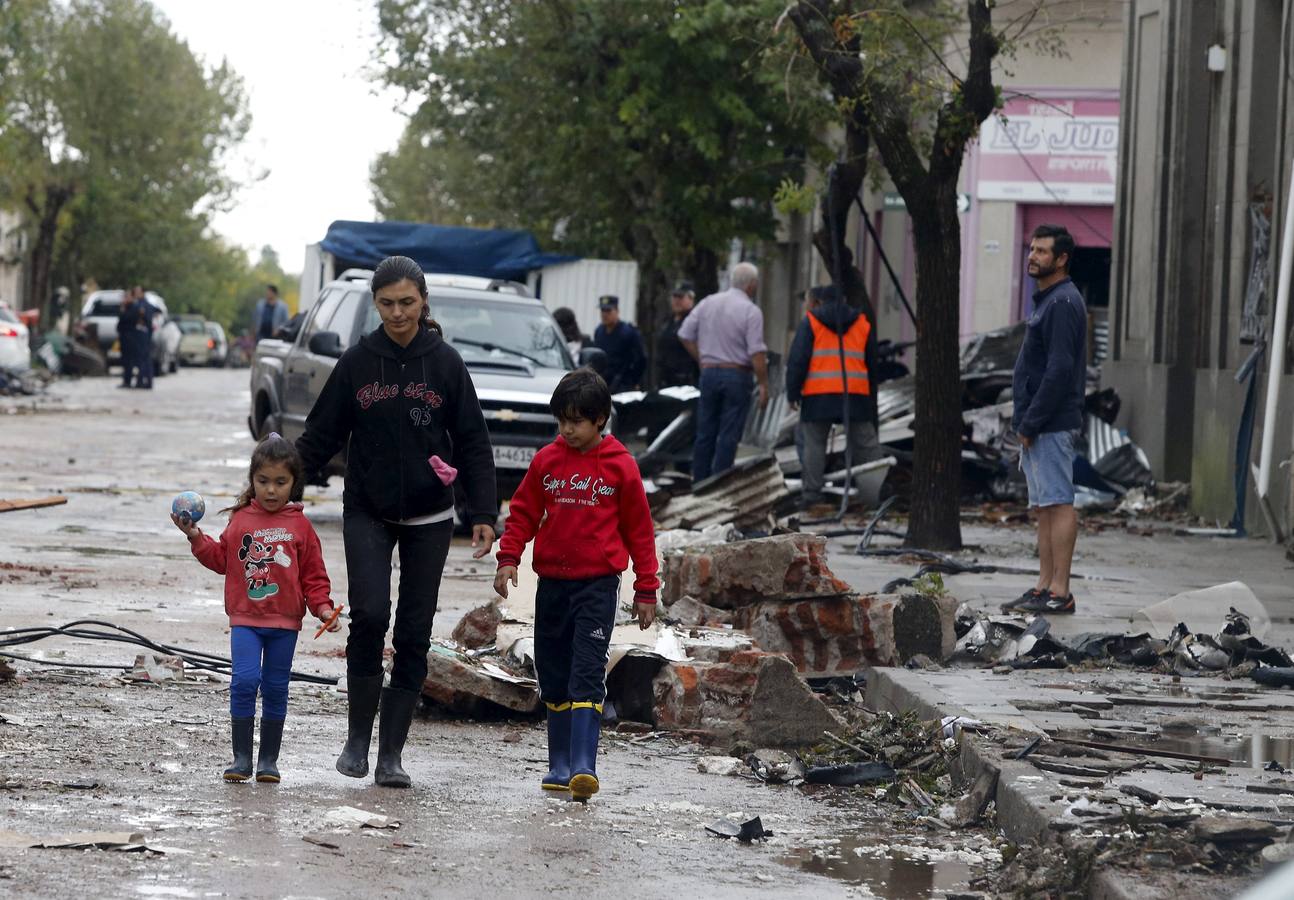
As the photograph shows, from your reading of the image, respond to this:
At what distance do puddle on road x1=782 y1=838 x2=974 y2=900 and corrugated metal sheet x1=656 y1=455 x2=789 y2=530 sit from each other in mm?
7725

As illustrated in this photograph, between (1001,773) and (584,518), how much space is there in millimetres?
1537

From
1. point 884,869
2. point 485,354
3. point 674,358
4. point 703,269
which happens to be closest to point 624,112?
point 703,269

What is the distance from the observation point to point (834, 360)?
1661 centimetres

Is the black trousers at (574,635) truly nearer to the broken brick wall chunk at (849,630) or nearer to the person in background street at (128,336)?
the broken brick wall chunk at (849,630)

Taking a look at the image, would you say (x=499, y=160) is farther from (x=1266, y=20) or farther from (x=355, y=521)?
(x=355, y=521)

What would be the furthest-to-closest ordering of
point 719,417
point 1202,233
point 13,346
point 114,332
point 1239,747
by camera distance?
point 114,332, point 13,346, point 1202,233, point 719,417, point 1239,747

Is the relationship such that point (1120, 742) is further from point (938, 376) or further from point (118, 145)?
point (118, 145)

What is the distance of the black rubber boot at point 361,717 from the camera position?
6.61m

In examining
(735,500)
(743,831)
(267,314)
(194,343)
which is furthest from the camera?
(194,343)

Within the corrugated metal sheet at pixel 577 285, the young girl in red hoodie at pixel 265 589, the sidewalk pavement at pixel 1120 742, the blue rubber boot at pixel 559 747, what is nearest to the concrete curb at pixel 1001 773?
the sidewalk pavement at pixel 1120 742

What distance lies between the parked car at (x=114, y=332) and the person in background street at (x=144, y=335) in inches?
322

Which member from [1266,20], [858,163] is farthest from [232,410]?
[1266,20]

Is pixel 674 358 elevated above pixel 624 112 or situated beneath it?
situated beneath

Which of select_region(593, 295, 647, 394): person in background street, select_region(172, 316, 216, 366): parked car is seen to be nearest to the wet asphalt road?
select_region(593, 295, 647, 394): person in background street
